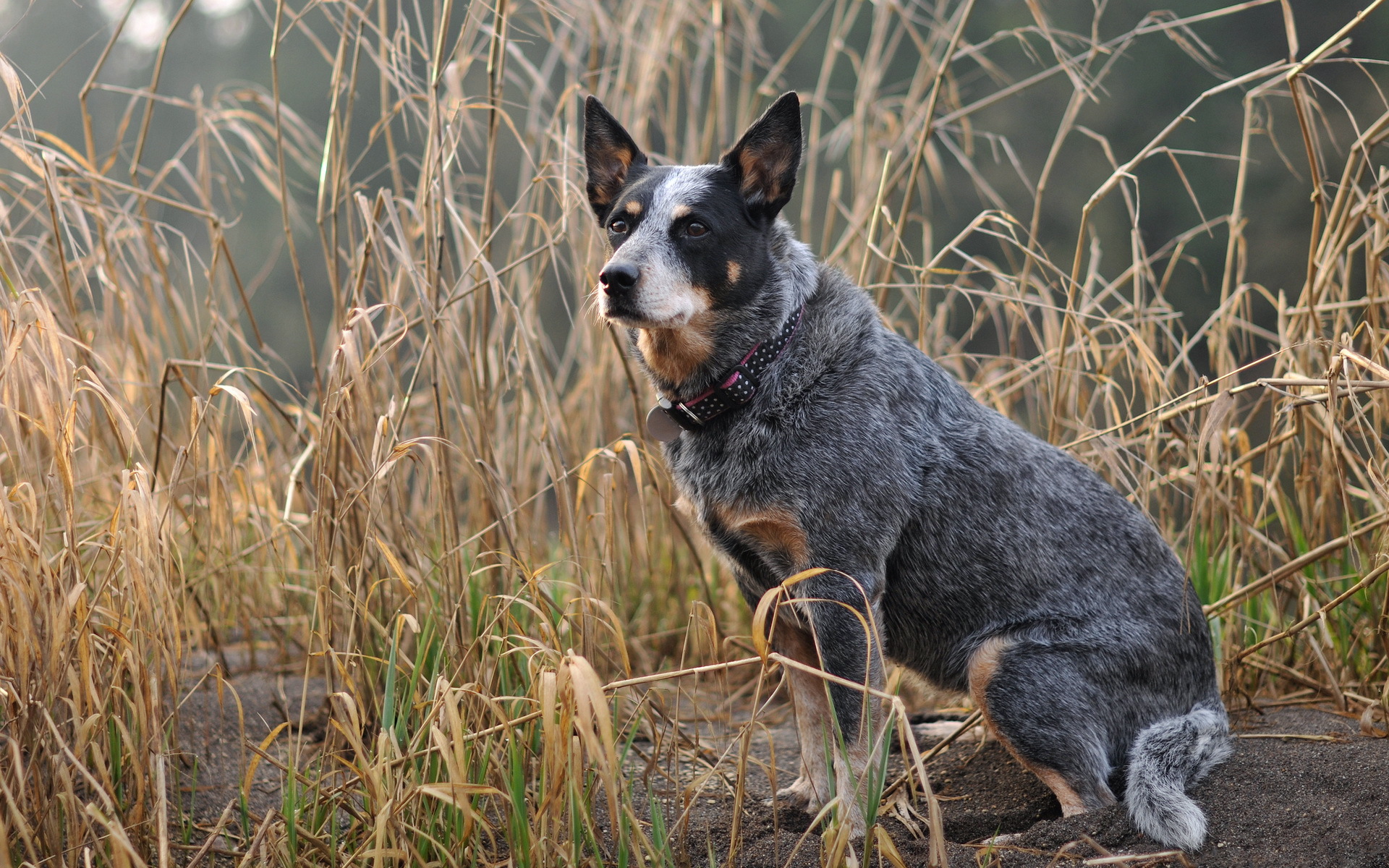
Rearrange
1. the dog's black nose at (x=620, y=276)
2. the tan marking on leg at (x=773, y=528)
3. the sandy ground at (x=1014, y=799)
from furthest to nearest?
the tan marking on leg at (x=773, y=528)
the dog's black nose at (x=620, y=276)
the sandy ground at (x=1014, y=799)

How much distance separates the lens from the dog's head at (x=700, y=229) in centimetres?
221

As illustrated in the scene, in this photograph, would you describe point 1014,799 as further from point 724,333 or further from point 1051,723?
point 724,333

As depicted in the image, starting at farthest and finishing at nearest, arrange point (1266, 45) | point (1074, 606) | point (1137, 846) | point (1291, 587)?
point (1266, 45) → point (1291, 587) → point (1074, 606) → point (1137, 846)

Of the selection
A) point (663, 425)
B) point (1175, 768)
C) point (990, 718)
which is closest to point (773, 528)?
point (663, 425)

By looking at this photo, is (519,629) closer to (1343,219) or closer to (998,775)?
(998,775)

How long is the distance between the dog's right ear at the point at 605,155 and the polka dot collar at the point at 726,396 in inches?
22.3

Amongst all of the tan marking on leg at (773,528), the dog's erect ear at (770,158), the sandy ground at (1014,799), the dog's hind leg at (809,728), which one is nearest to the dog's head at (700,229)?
the dog's erect ear at (770,158)

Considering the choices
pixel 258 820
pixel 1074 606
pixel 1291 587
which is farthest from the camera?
pixel 1291 587

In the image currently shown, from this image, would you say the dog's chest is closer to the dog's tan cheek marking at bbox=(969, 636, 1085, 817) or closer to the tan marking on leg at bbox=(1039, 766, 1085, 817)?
the dog's tan cheek marking at bbox=(969, 636, 1085, 817)

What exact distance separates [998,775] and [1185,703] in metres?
0.47

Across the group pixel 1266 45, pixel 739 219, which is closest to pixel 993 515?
pixel 739 219

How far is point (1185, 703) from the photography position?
2.39 meters

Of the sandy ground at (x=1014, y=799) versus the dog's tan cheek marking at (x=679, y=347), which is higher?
Result: the dog's tan cheek marking at (x=679, y=347)

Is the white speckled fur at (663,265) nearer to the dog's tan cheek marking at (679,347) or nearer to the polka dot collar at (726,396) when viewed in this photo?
the dog's tan cheek marking at (679,347)
